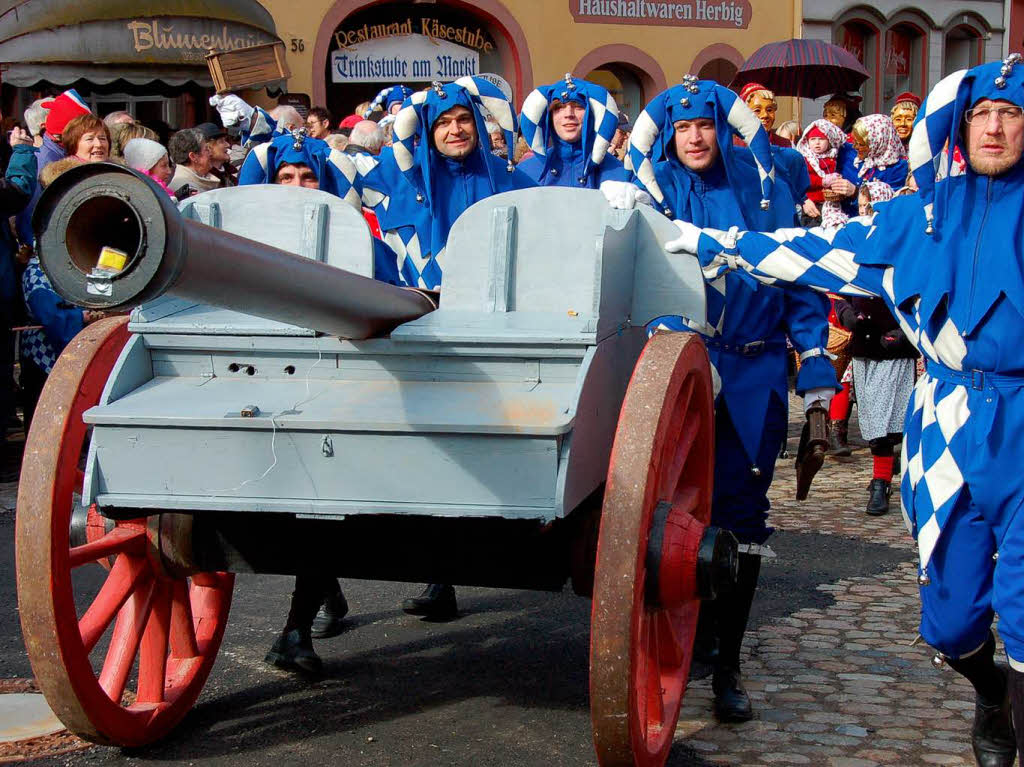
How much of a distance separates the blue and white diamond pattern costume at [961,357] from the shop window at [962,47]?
21073 millimetres

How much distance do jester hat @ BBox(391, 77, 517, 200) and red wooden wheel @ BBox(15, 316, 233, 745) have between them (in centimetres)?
156

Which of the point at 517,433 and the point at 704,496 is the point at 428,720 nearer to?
the point at 704,496

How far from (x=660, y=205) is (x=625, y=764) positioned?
6.35 feet

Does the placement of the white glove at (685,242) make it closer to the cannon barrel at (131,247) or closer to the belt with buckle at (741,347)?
the belt with buckle at (741,347)

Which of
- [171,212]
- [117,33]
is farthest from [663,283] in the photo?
[117,33]

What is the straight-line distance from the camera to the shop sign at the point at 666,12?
740 inches

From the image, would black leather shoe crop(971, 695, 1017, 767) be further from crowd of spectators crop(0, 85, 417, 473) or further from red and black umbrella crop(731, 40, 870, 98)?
red and black umbrella crop(731, 40, 870, 98)

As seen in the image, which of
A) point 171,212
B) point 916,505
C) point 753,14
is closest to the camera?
point 171,212

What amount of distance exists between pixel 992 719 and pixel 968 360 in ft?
3.27

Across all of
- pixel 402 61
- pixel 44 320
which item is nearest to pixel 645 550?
Answer: pixel 44 320

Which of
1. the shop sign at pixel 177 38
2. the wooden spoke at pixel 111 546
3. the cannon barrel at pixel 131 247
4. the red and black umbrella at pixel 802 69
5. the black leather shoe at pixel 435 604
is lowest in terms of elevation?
the black leather shoe at pixel 435 604

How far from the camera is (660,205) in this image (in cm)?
425

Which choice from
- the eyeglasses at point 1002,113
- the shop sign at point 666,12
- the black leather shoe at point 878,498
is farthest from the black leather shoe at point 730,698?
the shop sign at point 666,12

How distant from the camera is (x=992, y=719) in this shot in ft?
11.6
